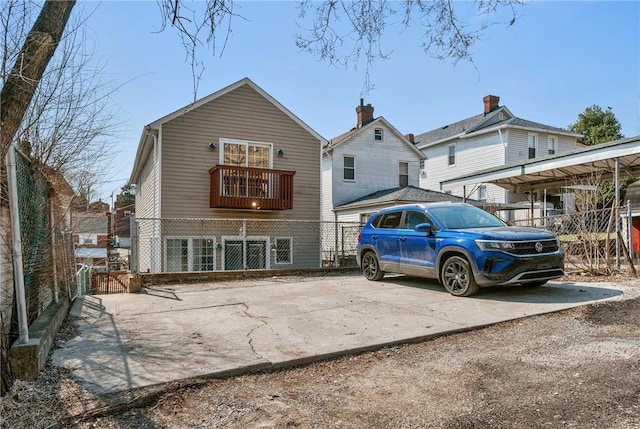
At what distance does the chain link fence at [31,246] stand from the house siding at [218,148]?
7.42 meters

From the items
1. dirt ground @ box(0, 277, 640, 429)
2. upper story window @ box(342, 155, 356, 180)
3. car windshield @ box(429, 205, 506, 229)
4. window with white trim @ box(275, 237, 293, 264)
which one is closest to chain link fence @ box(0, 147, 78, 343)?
dirt ground @ box(0, 277, 640, 429)

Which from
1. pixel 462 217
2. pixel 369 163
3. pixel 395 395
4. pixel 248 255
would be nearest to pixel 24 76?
pixel 395 395

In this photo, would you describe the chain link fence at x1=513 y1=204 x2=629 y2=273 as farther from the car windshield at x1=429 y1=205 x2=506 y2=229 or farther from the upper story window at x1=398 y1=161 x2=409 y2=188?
the upper story window at x1=398 y1=161 x2=409 y2=188

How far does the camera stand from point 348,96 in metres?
5.38

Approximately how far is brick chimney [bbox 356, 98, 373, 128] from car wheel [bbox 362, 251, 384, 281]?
15.5m

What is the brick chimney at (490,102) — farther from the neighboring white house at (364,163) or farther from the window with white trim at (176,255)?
the window with white trim at (176,255)

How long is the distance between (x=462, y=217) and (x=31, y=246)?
6592 mm

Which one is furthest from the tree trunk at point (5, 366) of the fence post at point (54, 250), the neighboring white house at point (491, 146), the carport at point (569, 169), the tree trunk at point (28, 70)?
the neighboring white house at point (491, 146)

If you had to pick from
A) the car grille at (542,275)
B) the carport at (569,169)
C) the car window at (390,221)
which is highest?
the carport at (569,169)

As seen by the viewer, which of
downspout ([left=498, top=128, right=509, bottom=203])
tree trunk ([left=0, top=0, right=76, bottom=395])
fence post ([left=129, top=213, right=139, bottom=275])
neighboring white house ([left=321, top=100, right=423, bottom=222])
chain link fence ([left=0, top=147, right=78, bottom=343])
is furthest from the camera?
downspout ([left=498, top=128, right=509, bottom=203])

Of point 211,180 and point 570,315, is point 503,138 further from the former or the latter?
point 570,315

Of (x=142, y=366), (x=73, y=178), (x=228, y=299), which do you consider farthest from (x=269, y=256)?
(x=142, y=366)

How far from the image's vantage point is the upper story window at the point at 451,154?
2602 centimetres

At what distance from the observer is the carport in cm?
1038
